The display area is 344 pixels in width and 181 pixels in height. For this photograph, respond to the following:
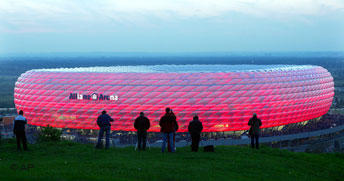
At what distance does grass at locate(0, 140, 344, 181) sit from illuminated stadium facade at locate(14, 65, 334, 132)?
40225 millimetres

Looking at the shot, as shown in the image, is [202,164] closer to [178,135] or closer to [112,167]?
[112,167]

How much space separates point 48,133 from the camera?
50656 millimetres

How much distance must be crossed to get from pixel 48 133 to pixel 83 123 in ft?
63.5

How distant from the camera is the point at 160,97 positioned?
66.4 metres

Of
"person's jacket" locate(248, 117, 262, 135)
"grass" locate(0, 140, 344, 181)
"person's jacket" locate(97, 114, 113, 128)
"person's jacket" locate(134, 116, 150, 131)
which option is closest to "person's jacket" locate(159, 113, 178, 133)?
"person's jacket" locate(134, 116, 150, 131)

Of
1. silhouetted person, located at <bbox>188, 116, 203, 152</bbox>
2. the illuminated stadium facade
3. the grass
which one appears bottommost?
the grass

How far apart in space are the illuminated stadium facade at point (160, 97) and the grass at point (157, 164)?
40.2 m

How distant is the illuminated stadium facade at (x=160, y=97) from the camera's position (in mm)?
66562

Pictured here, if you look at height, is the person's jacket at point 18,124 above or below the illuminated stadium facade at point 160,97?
below

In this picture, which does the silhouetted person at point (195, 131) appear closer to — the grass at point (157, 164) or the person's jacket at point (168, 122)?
the grass at point (157, 164)

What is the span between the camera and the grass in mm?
17734

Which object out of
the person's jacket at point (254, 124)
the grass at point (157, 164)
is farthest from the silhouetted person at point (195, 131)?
the person's jacket at point (254, 124)

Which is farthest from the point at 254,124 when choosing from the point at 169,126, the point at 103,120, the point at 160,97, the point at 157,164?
the point at 160,97

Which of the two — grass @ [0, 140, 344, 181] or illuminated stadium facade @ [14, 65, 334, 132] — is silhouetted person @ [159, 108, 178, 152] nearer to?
grass @ [0, 140, 344, 181]
